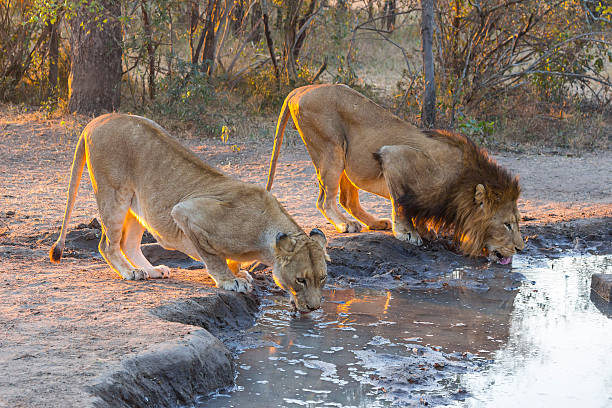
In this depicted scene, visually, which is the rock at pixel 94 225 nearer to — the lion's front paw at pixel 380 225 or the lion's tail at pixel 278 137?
the lion's tail at pixel 278 137

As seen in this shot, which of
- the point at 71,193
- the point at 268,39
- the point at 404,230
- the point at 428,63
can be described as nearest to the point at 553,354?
the point at 404,230

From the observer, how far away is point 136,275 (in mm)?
5359

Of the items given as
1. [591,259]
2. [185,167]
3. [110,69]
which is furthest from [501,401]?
[110,69]

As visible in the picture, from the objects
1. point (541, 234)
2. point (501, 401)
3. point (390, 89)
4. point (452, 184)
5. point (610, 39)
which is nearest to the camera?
point (501, 401)

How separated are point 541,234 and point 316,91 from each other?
244 cm

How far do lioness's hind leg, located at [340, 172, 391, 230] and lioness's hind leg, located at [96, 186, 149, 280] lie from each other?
8.07 ft

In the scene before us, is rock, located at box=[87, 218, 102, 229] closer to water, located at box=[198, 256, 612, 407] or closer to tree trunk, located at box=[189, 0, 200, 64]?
water, located at box=[198, 256, 612, 407]

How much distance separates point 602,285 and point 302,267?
2.47 metres

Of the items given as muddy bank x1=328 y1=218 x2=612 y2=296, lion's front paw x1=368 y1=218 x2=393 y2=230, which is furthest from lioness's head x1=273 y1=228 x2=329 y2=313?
Result: lion's front paw x1=368 y1=218 x2=393 y2=230

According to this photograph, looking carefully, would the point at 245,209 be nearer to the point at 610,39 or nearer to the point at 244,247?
the point at 244,247

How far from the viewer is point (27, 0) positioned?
13273 mm

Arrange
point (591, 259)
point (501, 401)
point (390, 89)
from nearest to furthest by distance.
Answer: point (501, 401)
point (591, 259)
point (390, 89)

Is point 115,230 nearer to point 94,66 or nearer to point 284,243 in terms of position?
point 284,243

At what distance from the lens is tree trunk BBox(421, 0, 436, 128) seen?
996 cm
